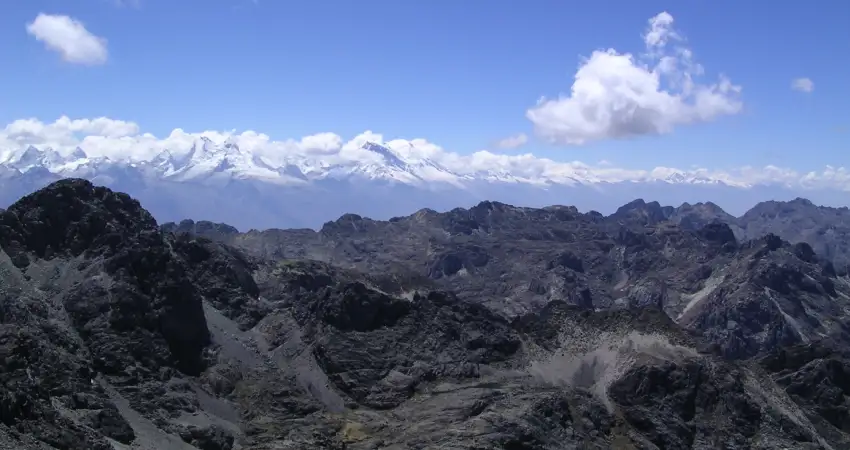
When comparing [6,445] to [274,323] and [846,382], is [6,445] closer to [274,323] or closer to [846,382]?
[274,323]

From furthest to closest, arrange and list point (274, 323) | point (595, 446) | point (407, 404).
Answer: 1. point (274, 323)
2. point (407, 404)
3. point (595, 446)

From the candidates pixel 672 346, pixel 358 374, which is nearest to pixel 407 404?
pixel 358 374

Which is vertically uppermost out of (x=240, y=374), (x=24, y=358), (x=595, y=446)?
(x=24, y=358)

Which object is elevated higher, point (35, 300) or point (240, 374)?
point (35, 300)

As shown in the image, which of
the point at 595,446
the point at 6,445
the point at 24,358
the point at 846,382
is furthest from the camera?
the point at 846,382

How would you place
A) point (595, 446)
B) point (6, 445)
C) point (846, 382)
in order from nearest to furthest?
point (6, 445) → point (595, 446) → point (846, 382)

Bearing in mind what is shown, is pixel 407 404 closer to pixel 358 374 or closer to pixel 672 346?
pixel 358 374

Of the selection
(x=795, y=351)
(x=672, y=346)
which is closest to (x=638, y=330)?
(x=672, y=346)

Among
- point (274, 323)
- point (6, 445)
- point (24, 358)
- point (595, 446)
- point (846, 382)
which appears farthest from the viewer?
point (274, 323)

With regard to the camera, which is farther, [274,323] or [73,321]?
[274,323]
